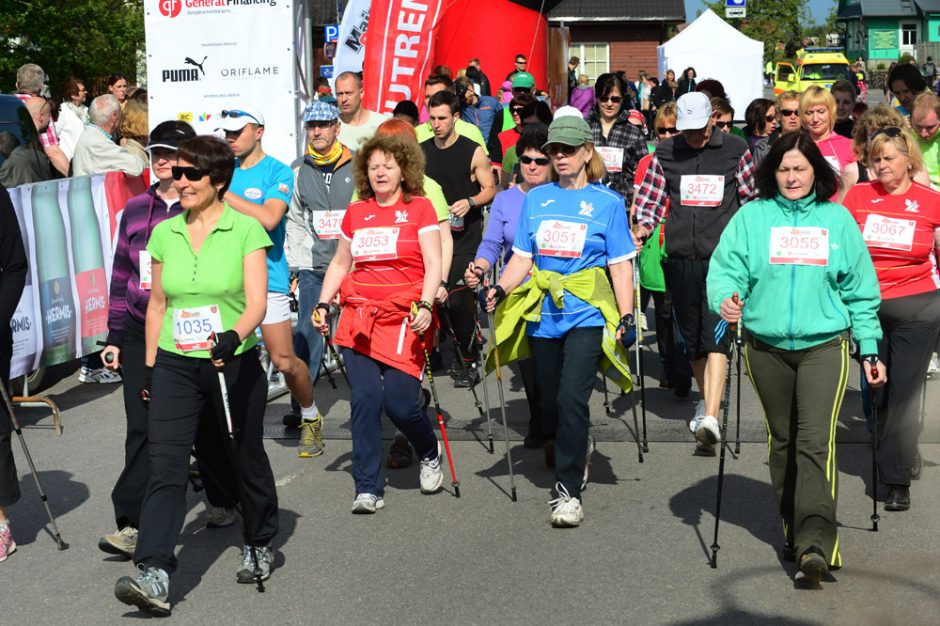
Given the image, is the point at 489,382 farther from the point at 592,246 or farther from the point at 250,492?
the point at 250,492

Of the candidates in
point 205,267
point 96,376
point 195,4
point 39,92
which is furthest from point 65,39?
point 205,267

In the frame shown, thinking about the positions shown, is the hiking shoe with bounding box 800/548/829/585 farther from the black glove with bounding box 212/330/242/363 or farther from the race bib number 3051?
the black glove with bounding box 212/330/242/363

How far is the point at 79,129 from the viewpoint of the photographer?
14.2 meters

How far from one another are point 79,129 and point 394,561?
30.4ft

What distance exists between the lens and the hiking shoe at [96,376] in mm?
11172

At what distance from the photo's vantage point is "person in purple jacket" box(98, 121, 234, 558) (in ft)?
20.8

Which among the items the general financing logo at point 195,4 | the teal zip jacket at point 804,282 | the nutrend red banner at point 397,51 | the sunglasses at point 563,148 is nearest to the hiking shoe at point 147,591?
the teal zip jacket at point 804,282

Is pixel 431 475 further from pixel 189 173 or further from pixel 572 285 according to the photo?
pixel 189 173

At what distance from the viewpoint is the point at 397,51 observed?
13906mm

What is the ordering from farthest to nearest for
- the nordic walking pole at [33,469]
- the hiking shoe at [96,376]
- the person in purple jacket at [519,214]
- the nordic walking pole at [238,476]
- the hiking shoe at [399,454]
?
1. the hiking shoe at [96,376]
2. the hiking shoe at [399,454]
3. the person in purple jacket at [519,214]
4. the nordic walking pole at [33,469]
5. the nordic walking pole at [238,476]

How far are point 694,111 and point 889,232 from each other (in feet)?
5.38

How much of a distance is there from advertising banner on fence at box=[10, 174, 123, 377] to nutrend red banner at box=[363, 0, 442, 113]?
3.52m

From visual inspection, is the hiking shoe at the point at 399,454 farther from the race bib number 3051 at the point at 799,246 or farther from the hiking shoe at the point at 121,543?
the race bib number 3051 at the point at 799,246

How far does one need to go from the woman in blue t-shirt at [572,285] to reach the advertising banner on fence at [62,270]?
183 inches
